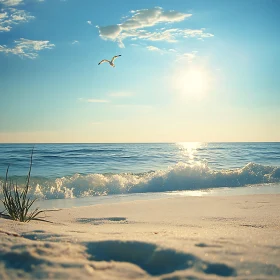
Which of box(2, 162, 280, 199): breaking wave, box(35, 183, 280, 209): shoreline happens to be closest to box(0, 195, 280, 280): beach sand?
box(35, 183, 280, 209): shoreline

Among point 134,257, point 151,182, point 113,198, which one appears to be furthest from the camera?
point 151,182

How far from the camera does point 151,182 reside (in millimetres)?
12625

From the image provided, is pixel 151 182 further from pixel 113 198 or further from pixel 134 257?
pixel 134 257

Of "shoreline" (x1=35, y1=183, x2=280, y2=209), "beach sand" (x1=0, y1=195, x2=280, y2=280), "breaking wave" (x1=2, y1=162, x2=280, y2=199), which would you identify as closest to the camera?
"beach sand" (x1=0, y1=195, x2=280, y2=280)

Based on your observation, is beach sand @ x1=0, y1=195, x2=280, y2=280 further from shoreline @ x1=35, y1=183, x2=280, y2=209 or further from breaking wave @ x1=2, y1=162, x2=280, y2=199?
breaking wave @ x1=2, y1=162, x2=280, y2=199

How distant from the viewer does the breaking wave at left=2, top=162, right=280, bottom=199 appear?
1130cm

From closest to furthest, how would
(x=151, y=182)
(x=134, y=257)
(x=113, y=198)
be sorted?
(x=134, y=257) < (x=113, y=198) < (x=151, y=182)

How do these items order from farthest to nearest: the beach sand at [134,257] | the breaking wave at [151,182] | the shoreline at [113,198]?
the breaking wave at [151,182] < the shoreline at [113,198] < the beach sand at [134,257]

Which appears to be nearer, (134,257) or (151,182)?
(134,257)

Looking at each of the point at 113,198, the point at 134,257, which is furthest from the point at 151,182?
the point at 134,257

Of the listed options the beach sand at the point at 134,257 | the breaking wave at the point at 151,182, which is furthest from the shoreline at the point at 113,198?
the beach sand at the point at 134,257

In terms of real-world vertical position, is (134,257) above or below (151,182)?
above

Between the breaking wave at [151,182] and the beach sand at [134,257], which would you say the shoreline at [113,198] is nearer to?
the breaking wave at [151,182]

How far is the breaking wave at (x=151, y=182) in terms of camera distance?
11.3m
